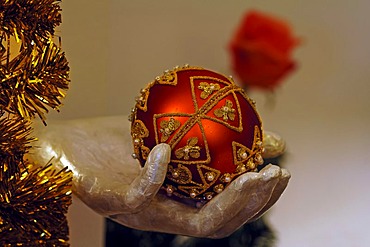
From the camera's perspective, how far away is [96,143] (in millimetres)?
609

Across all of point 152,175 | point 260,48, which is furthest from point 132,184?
point 260,48

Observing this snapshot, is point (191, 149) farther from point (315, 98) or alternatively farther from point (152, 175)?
point (315, 98)

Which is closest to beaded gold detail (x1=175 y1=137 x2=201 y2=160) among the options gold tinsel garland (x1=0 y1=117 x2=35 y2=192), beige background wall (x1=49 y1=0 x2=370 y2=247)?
gold tinsel garland (x1=0 y1=117 x2=35 y2=192)

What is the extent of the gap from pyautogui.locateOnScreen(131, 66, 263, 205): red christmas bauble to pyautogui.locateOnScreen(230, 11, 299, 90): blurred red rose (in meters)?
0.77

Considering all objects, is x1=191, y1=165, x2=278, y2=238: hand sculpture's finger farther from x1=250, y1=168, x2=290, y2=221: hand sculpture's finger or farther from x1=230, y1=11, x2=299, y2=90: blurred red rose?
x1=230, y1=11, x2=299, y2=90: blurred red rose

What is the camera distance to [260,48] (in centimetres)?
125

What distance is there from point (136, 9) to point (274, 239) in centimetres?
48

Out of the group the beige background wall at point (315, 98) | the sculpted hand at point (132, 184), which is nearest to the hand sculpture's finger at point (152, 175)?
the sculpted hand at point (132, 184)

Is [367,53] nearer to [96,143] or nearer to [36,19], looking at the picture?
[96,143]

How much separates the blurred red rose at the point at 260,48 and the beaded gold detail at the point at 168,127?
0.80 m

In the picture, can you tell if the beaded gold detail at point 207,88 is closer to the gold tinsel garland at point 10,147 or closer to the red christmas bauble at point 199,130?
the red christmas bauble at point 199,130

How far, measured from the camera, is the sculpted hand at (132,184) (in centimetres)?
45

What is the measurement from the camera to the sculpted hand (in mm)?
449

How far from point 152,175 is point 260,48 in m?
0.84
